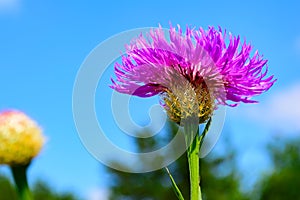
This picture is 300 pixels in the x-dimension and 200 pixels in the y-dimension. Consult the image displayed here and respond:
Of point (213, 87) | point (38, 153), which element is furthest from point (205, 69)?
point (38, 153)

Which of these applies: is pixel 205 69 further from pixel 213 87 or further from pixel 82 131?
pixel 82 131

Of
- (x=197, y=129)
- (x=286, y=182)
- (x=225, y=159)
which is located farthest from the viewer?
(x=286, y=182)

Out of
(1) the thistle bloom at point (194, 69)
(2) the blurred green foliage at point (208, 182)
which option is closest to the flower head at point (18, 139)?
(1) the thistle bloom at point (194, 69)

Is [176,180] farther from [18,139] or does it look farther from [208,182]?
[18,139]

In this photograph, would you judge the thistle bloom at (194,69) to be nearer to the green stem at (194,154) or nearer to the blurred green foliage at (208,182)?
the green stem at (194,154)

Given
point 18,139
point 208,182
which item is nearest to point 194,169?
point 18,139

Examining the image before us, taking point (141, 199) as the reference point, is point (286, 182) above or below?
above
